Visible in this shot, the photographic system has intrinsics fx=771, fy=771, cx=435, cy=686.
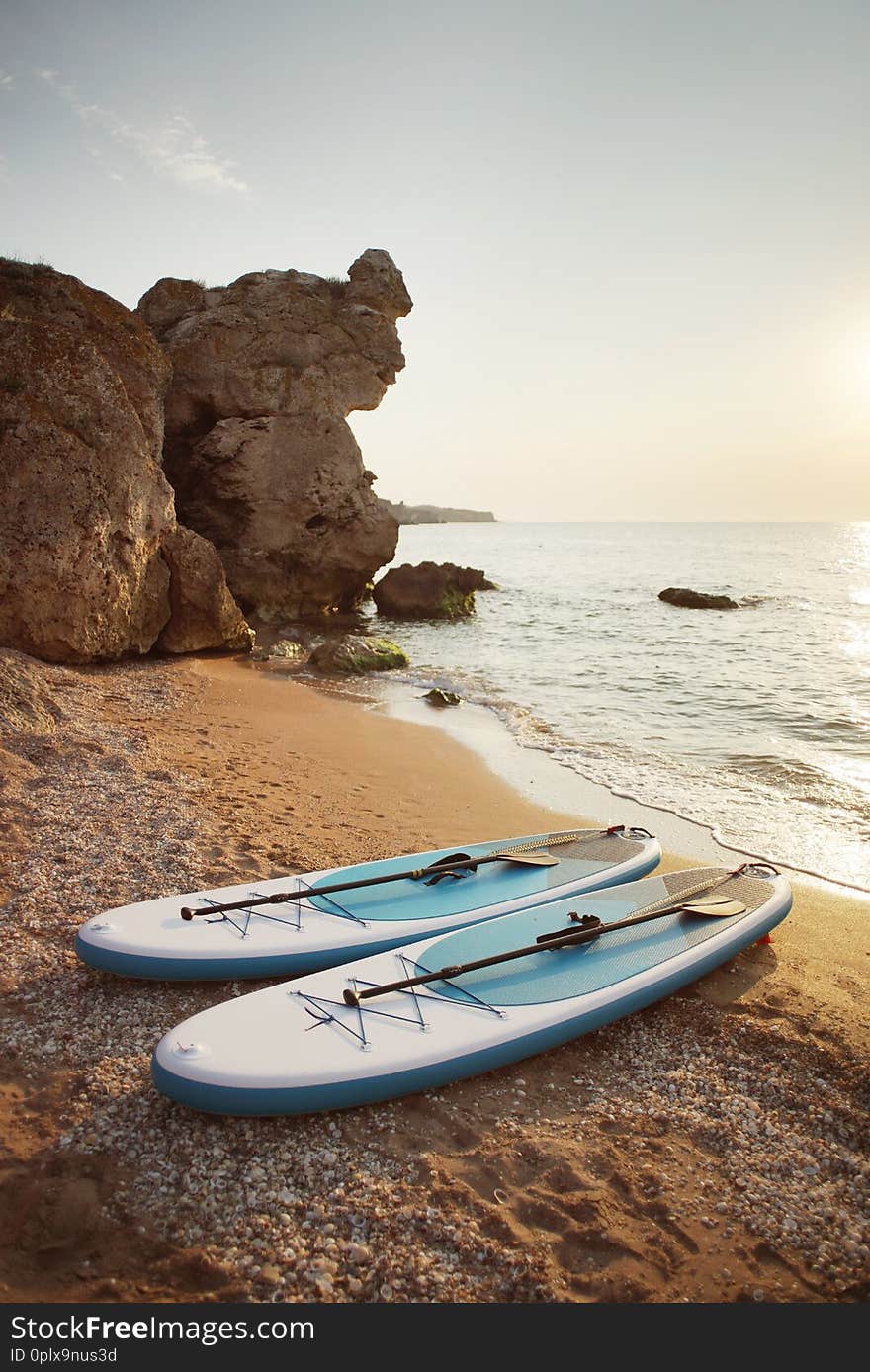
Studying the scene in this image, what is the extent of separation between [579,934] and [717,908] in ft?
3.57

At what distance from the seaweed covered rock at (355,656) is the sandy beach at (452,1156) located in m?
8.26

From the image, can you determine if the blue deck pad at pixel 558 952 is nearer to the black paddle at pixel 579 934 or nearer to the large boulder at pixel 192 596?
the black paddle at pixel 579 934

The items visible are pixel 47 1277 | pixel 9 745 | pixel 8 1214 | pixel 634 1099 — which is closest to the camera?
pixel 47 1277

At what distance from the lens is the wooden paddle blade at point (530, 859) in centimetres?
545

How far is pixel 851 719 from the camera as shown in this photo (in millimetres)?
10969

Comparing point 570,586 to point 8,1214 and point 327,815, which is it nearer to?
point 327,815

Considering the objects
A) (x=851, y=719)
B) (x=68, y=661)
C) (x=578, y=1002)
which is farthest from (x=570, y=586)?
(x=578, y=1002)

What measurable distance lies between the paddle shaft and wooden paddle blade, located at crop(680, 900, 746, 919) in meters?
1.05

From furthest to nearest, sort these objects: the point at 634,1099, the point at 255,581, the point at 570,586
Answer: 1. the point at 570,586
2. the point at 255,581
3. the point at 634,1099

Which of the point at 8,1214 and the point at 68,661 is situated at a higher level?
the point at 68,661

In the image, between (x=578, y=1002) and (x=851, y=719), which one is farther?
(x=851, y=719)

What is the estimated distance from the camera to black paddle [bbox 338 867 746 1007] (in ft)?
12.2

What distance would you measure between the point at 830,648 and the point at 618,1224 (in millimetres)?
17213

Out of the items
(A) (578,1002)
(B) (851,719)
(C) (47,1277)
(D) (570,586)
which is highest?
(D) (570,586)
